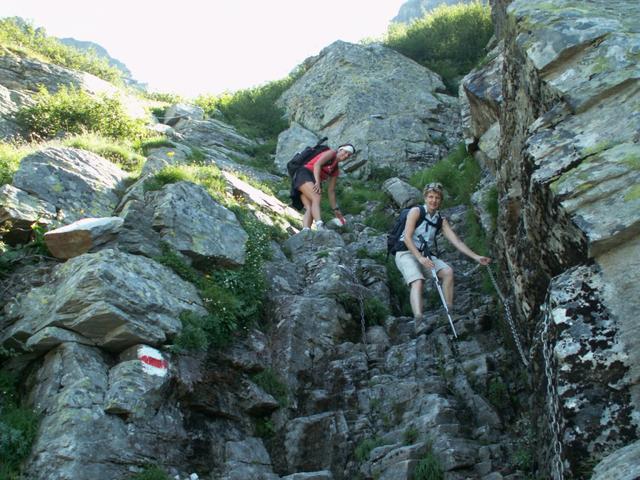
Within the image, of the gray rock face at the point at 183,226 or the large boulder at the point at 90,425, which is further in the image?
the gray rock face at the point at 183,226

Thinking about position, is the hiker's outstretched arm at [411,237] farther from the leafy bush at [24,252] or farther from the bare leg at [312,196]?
the leafy bush at [24,252]

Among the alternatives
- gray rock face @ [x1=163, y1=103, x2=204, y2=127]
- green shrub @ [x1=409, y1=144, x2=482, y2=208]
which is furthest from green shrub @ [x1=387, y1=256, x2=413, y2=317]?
gray rock face @ [x1=163, y1=103, x2=204, y2=127]

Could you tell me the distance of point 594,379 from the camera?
5.75 metres

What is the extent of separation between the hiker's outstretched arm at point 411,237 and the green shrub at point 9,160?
6374 millimetres

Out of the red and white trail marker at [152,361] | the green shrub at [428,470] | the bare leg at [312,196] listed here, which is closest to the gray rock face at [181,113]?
the bare leg at [312,196]

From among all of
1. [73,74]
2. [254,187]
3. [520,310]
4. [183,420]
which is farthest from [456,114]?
[183,420]

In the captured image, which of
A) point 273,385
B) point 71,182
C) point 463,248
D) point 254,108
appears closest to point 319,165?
point 463,248

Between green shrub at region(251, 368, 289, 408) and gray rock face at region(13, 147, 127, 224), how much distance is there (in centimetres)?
406

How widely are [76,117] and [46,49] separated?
27.4 ft

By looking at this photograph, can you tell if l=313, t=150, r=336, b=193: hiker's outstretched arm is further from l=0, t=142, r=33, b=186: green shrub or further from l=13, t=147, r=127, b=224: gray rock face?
l=0, t=142, r=33, b=186: green shrub

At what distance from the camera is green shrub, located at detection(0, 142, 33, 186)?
10855 mm

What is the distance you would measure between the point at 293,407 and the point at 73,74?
15.6 metres

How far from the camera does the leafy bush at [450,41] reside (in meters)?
26.8

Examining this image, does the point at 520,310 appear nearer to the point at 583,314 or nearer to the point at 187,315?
the point at 583,314
